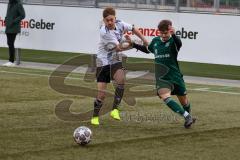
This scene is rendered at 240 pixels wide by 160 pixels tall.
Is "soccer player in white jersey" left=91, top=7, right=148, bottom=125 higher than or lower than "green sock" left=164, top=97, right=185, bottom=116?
higher

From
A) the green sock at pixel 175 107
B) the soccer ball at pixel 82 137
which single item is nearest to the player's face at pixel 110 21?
the green sock at pixel 175 107

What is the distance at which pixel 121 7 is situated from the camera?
2103 centimetres

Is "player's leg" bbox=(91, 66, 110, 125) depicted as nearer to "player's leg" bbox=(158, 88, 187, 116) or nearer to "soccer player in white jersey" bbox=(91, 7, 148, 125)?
"soccer player in white jersey" bbox=(91, 7, 148, 125)

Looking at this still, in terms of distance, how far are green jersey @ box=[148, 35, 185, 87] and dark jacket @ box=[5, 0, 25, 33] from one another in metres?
10.4

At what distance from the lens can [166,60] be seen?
39.5 ft

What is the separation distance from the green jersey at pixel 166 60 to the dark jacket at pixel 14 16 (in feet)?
34.0

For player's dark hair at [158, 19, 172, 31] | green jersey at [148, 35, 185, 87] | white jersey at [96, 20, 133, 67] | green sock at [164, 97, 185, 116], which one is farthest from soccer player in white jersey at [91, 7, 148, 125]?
green sock at [164, 97, 185, 116]

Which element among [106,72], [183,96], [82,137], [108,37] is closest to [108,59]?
[106,72]

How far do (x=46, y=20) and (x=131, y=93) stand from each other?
6.57 metres

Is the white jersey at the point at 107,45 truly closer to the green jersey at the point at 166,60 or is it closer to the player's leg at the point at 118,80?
the player's leg at the point at 118,80

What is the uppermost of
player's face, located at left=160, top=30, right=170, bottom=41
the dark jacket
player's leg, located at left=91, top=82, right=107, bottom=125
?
player's face, located at left=160, top=30, right=170, bottom=41

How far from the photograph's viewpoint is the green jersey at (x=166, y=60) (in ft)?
39.3

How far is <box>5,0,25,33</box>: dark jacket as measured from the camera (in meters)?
21.7

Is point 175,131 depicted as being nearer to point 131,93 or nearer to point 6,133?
point 6,133
